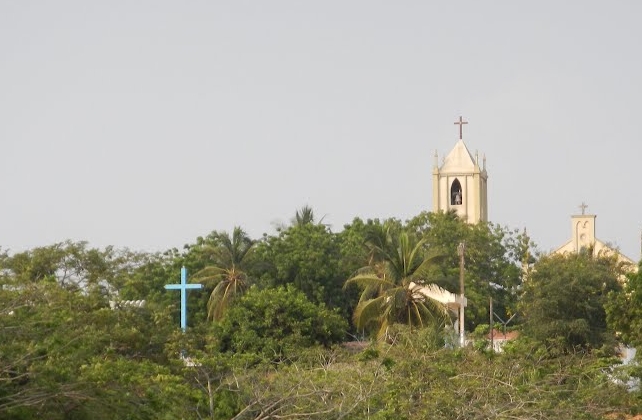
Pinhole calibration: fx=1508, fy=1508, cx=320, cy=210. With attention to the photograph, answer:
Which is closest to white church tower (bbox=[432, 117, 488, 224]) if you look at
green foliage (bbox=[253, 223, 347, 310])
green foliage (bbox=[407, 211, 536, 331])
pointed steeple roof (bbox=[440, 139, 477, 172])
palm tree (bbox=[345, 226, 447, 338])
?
pointed steeple roof (bbox=[440, 139, 477, 172])

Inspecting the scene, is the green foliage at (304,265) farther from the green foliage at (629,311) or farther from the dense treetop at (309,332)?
the green foliage at (629,311)

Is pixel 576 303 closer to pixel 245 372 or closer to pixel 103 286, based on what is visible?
pixel 103 286

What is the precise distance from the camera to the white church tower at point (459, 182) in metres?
95.2

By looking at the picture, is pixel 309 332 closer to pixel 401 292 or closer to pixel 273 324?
pixel 273 324

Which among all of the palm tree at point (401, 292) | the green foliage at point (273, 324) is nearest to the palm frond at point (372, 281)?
the palm tree at point (401, 292)

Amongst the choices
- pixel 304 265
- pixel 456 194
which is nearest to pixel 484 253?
pixel 304 265

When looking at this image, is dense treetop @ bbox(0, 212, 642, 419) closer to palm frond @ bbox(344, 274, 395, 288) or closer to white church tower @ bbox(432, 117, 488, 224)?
palm frond @ bbox(344, 274, 395, 288)

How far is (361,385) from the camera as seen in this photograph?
1051 inches

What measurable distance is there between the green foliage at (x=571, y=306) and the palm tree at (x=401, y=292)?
4852 mm

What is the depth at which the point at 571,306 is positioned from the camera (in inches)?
2160

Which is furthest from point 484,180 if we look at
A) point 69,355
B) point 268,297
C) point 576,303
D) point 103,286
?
point 69,355

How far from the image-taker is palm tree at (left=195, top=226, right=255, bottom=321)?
5425 cm

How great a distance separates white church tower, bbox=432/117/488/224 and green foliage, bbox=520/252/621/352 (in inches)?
1508

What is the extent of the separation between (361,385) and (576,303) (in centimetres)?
2929
